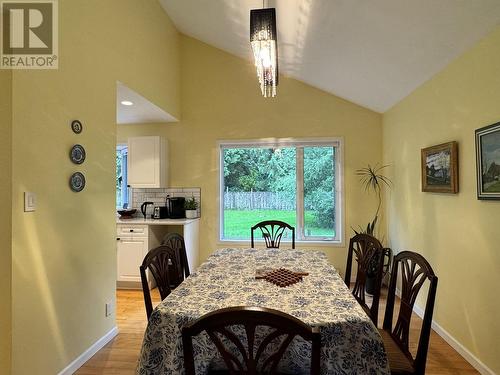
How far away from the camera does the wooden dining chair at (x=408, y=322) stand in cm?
138

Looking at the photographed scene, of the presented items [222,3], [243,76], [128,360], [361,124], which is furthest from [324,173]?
[128,360]

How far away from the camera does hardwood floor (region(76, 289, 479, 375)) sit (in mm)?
2135


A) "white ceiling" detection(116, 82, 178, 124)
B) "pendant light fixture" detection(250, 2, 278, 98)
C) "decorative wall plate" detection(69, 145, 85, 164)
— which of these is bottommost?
"decorative wall plate" detection(69, 145, 85, 164)

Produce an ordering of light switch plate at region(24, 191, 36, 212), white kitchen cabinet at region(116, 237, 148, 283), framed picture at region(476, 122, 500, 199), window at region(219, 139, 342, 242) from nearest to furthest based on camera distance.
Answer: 1. light switch plate at region(24, 191, 36, 212)
2. framed picture at region(476, 122, 500, 199)
3. white kitchen cabinet at region(116, 237, 148, 283)
4. window at region(219, 139, 342, 242)

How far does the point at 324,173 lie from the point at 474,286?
2.34 meters

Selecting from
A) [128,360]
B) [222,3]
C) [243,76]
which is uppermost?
[222,3]

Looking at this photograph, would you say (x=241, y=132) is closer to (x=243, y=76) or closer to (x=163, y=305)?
(x=243, y=76)

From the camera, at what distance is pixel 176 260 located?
2.00 m

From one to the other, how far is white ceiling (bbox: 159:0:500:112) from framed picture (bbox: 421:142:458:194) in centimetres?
71

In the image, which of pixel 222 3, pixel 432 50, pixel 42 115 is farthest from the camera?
pixel 222 3

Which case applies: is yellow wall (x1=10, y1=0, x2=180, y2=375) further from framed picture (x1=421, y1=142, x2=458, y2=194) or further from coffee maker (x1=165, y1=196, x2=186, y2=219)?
framed picture (x1=421, y1=142, x2=458, y2=194)

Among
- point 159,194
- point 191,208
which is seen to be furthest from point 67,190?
point 159,194

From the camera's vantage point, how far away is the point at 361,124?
4.05 m

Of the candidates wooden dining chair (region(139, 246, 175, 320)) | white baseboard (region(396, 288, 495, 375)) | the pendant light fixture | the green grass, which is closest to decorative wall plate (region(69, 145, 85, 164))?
wooden dining chair (region(139, 246, 175, 320))
